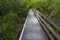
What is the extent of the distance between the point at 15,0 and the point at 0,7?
4.64m

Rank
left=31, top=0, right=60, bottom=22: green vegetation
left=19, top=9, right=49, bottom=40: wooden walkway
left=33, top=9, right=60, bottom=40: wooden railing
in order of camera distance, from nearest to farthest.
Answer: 1. left=33, top=9, right=60, bottom=40: wooden railing
2. left=19, top=9, right=49, bottom=40: wooden walkway
3. left=31, top=0, right=60, bottom=22: green vegetation

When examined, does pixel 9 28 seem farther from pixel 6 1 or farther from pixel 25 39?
pixel 6 1

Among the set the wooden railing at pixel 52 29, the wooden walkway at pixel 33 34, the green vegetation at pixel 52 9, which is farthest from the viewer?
the green vegetation at pixel 52 9

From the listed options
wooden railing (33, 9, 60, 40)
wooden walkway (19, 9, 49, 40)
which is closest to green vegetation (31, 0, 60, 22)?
wooden railing (33, 9, 60, 40)

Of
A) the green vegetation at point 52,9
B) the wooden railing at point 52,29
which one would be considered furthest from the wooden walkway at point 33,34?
the green vegetation at point 52,9

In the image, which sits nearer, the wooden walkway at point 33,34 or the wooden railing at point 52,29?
the wooden railing at point 52,29

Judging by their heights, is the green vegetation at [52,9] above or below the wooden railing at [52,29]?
below

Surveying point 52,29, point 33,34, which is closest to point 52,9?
point 33,34

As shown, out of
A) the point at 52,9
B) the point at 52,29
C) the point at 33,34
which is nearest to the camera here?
the point at 52,29

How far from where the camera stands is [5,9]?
78.0ft

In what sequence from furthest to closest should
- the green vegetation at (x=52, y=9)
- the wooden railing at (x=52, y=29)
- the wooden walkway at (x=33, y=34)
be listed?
the green vegetation at (x=52, y=9), the wooden walkway at (x=33, y=34), the wooden railing at (x=52, y=29)

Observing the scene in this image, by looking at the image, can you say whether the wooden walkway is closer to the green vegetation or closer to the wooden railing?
the wooden railing

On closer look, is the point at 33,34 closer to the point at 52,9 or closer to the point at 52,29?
the point at 52,29

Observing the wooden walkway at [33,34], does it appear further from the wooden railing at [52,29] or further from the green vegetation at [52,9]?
the green vegetation at [52,9]
